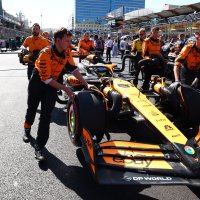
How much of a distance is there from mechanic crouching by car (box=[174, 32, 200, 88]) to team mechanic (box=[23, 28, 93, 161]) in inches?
83.6

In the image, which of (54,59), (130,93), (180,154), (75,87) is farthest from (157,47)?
(180,154)

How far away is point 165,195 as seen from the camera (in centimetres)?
291

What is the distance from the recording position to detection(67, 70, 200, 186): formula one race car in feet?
8.78

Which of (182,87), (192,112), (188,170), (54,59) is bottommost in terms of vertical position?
(188,170)

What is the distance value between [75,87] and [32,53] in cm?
159

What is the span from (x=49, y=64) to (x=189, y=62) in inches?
119

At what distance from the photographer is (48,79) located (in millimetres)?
3525

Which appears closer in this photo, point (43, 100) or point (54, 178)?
point (54, 178)

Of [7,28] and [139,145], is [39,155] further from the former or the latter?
[7,28]

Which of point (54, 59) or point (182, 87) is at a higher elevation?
point (54, 59)

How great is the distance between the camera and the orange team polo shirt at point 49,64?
3535mm

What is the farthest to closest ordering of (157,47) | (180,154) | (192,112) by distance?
(157,47), (192,112), (180,154)

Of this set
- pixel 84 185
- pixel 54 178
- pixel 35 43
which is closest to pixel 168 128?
pixel 84 185

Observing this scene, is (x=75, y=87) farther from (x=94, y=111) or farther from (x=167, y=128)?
(x=167, y=128)
